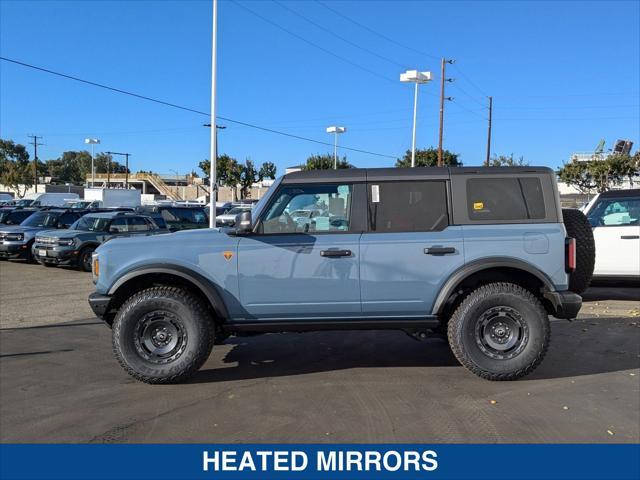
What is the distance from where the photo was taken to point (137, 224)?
592 inches

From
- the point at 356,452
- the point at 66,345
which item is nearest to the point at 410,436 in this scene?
the point at 356,452

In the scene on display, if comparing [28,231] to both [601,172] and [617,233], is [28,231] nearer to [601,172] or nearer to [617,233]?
[617,233]

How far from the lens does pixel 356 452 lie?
3.62 meters

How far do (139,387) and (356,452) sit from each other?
244cm

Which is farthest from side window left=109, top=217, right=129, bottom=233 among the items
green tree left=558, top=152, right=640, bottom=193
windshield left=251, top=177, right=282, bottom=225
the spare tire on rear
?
green tree left=558, top=152, right=640, bottom=193

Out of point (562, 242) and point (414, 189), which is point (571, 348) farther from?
point (414, 189)

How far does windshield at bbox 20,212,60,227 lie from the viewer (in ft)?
55.7

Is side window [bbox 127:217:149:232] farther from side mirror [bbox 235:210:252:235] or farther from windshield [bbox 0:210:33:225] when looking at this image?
side mirror [bbox 235:210:252:235]

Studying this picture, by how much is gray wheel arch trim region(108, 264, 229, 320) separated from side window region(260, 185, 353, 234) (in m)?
0.74

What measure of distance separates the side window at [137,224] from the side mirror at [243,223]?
35.2ft

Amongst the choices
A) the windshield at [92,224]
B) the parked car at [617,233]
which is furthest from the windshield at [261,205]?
the windshield at [92,224]

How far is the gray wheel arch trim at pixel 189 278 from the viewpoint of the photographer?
5.01 meters

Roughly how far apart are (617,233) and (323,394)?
6.70 m

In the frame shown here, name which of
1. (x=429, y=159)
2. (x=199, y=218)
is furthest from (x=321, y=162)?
(x=199, y=218)
